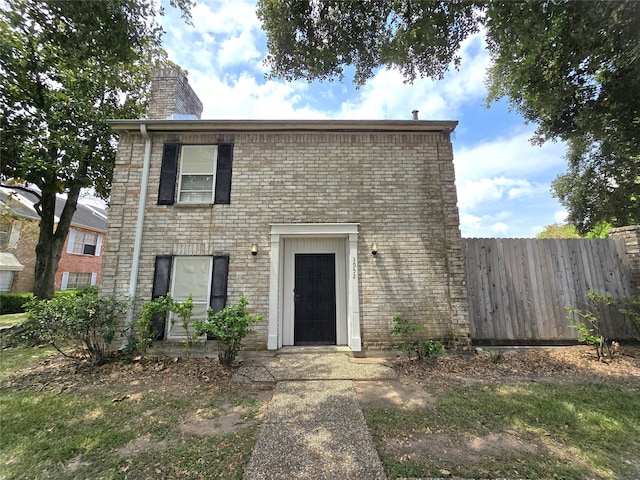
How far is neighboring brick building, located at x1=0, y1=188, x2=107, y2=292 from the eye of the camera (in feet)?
51.1

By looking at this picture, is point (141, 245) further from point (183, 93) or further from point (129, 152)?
point (183, 93)

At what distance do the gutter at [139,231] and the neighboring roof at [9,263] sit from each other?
16.2m

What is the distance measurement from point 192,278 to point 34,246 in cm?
1872

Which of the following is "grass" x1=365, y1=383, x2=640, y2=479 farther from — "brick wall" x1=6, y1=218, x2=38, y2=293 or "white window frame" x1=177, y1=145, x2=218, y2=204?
"brick wall" x1=6, y1=218, x2=38, y2=293

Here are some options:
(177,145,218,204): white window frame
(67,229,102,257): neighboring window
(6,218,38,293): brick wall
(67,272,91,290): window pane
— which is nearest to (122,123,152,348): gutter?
(177,145,218,204): white window frame

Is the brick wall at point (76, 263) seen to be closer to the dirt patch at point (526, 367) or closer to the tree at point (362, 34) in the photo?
the tree at point (362, 34)

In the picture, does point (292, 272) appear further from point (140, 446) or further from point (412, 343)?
point (140, 446)

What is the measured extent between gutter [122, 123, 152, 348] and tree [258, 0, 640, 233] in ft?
10.8

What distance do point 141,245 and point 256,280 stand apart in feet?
8.68

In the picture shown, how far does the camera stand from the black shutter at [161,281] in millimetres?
5707

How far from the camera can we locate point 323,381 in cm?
435

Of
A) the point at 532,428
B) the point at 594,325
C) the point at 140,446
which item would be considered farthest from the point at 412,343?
the point at 140,446

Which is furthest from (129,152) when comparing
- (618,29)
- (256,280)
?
(618,29)

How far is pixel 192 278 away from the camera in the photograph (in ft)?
19.5
